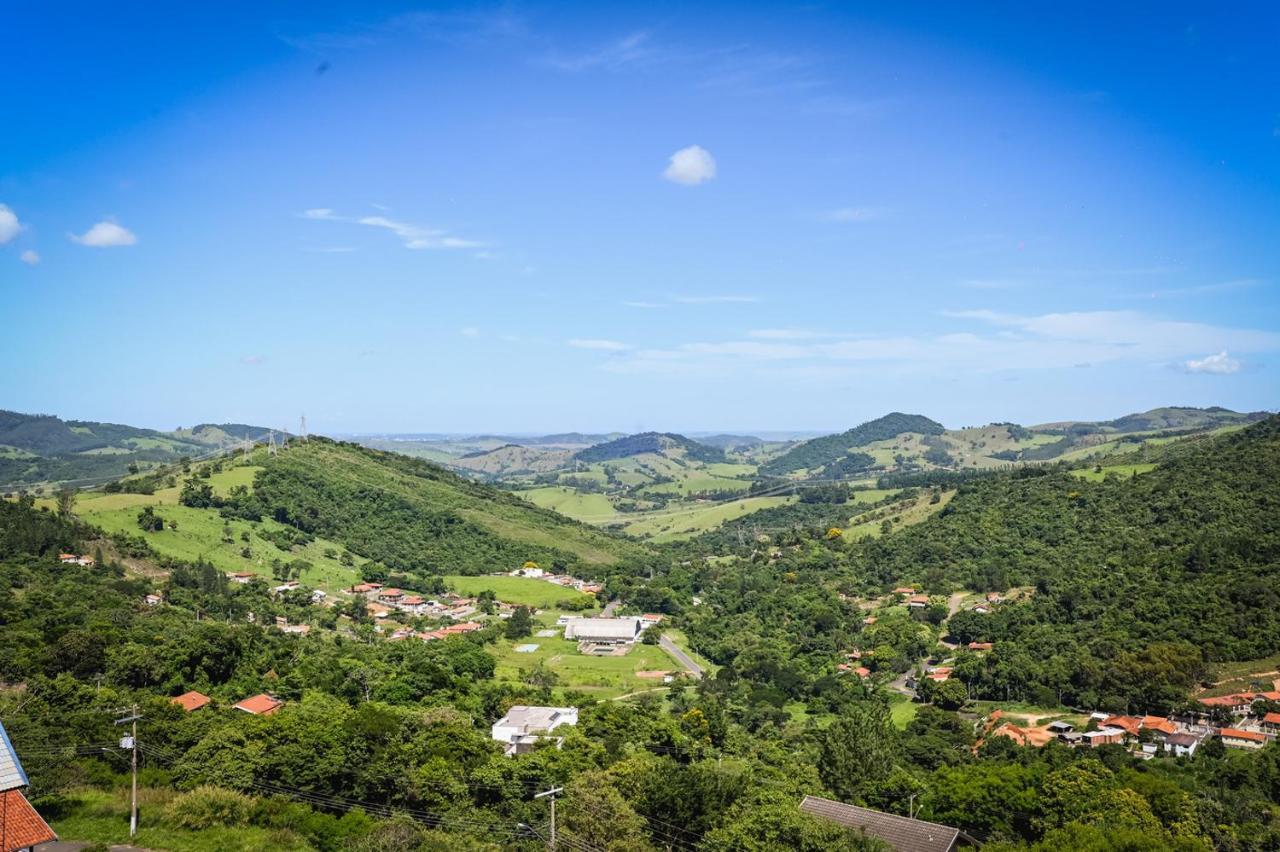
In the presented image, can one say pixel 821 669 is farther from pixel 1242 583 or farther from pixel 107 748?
pixel 107 748

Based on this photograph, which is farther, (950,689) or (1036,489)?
(1036,489)

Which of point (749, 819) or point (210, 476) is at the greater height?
point (210, 476)

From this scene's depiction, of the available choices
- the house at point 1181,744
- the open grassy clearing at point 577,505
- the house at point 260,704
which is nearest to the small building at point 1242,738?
the house at point 1181,744

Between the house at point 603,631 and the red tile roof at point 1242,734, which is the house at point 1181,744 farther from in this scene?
the house at point 603,631

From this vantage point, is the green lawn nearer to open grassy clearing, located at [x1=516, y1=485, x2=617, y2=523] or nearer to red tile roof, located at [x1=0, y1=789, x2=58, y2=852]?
red tile roof, located at [x1=0, y1=789, x2=58, y2=852]

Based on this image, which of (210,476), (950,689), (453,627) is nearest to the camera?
(950,689)

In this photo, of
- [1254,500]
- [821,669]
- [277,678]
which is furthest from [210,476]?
[1254,500]

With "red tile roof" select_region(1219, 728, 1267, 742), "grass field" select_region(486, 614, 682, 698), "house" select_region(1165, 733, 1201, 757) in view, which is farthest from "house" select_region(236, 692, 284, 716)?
"red tile roof" select_region(1219, 728, 1267, 742)
